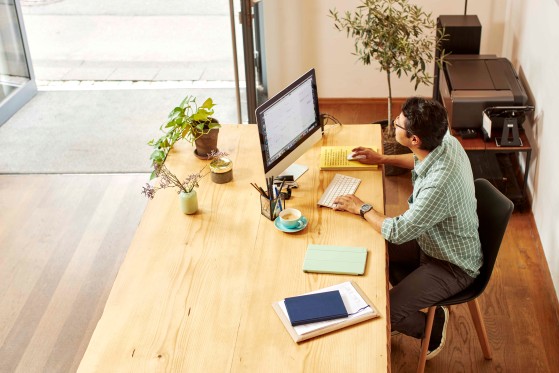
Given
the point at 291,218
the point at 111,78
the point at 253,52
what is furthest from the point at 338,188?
the point at 111,78

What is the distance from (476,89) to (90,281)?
8.01 ft

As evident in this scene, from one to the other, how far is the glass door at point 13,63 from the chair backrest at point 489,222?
4042 millimetres

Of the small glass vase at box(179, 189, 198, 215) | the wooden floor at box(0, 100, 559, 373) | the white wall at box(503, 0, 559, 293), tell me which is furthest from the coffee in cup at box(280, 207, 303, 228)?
the white wall at box(503, 0, 559, 293)

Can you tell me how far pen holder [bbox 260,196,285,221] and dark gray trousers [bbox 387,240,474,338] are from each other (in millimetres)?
551

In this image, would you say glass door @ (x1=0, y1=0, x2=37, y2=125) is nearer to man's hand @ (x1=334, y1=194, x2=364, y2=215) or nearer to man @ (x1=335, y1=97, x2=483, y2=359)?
man's hand @ (x1=334, y1=194, x2=364, y2=215)

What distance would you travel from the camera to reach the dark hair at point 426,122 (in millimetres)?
2883

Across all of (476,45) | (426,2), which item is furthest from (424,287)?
(426,2)

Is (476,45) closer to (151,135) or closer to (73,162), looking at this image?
(151,135)

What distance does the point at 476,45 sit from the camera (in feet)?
16.5

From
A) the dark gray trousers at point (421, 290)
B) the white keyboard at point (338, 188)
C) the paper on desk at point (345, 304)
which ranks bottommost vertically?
the dark gray trousers at point (421, 290)

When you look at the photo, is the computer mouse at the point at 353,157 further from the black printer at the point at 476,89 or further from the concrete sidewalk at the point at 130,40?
the concrete sidewalk at the point at 130,40

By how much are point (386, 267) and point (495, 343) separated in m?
1.02

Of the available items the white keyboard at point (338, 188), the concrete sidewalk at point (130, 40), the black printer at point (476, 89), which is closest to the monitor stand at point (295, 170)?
the white keyboard at point (338, 188)

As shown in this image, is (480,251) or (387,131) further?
(387,131)
